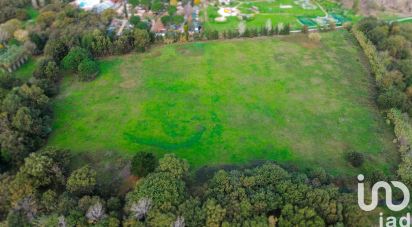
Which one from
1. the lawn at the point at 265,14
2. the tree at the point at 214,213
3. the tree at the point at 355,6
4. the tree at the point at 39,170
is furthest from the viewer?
the tree at the point at 355,6

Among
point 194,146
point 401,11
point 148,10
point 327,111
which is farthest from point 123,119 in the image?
point 401,11

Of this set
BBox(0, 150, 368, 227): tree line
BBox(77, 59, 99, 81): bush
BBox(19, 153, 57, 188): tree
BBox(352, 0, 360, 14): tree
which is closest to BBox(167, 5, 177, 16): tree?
BBox(77, 59, 99, 81): bush

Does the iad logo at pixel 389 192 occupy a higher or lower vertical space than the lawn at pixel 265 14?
lower

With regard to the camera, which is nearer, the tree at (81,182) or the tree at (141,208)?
the tree at (141,208)

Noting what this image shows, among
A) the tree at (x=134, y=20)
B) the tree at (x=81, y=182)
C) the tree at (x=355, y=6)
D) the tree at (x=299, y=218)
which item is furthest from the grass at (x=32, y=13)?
the tree at (x=355, y=6)

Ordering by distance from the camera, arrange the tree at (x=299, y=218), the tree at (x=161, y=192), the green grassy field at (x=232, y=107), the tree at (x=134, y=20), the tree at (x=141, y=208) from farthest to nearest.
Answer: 1. the tree at (x=134, y=20)
2. the green grassy field at (x=232, y=107)
3. the tree at (x=161, y=192)
4. the tree at (x=141, y=208)
5. the tree at (x=299, y=218)

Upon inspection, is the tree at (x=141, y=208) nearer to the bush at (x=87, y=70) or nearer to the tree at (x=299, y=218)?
the tree at (x=299, y=218)

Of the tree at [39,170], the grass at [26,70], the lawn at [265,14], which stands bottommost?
the tree at [39,170]

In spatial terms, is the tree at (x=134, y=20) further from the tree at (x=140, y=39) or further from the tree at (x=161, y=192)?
the tree at (x=161, y=192)
